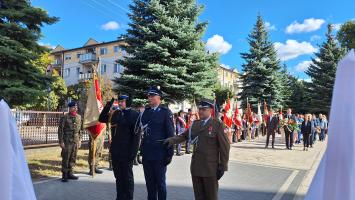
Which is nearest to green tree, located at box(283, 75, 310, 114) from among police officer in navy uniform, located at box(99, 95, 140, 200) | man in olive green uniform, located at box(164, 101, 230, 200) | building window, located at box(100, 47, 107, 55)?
building window, located at box(100, 47, 107, 55)

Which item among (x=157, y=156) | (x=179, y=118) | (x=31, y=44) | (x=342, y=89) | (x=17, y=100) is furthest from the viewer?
(x=179, y=118)

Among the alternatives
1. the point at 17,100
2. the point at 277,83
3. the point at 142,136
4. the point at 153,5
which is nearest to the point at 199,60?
the point at 153,5

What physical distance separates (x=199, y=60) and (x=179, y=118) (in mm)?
4031

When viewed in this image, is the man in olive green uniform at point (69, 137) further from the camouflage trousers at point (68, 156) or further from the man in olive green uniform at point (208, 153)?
the man in olive green uniform at point (208, 153)

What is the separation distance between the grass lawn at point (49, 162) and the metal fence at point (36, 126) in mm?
416

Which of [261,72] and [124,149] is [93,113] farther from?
[261,72]

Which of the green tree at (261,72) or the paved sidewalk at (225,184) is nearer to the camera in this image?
the paved sidewalk at (225,184)

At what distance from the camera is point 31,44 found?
13102 millimetres

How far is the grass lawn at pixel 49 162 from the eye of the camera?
10562 mm

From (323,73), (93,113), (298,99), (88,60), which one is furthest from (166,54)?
(88,60)

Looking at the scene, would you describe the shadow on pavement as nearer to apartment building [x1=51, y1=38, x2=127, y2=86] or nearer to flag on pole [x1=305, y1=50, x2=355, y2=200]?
flag on pole [x1=305, y1=50, x2=355, y2=200]

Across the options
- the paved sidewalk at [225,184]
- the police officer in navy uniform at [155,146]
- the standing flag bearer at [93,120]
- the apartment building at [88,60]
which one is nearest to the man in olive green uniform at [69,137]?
the standing flag bearer at [93,120]

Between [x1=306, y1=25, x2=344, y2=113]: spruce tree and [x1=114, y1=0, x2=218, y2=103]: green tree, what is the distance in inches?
1328

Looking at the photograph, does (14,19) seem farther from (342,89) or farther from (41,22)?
(342,89)
